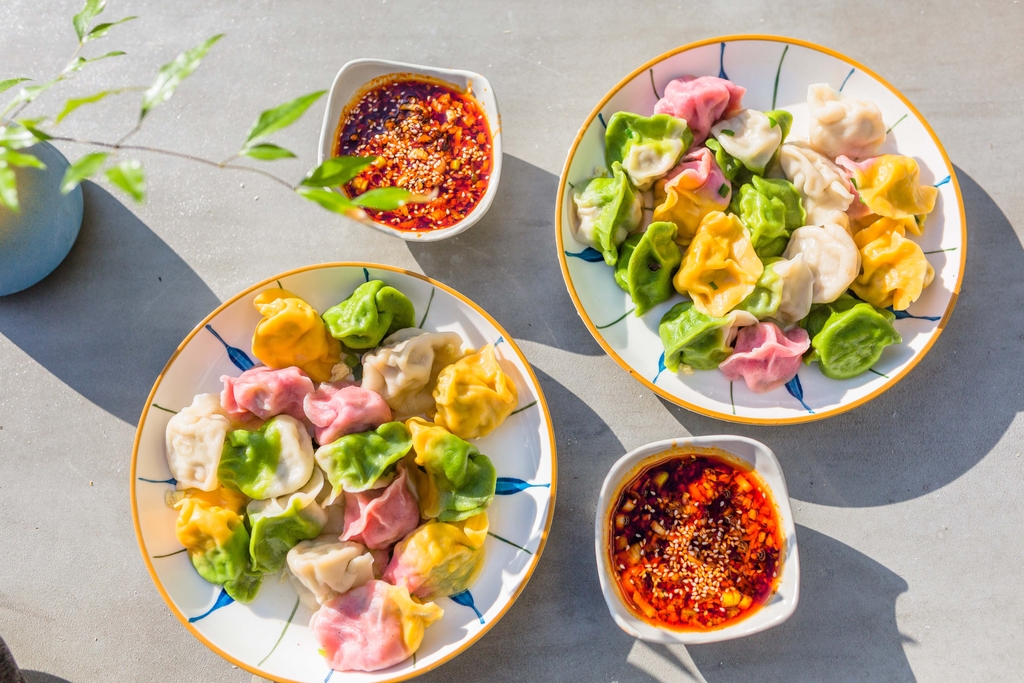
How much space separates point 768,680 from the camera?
9.13ft

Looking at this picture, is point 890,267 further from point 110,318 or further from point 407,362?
point 110,318

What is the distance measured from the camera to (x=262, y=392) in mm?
2484

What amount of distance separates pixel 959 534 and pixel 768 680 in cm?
97

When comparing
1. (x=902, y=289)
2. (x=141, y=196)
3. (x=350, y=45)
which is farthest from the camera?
(x=350, y=45)

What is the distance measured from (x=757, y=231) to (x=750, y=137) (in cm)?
35

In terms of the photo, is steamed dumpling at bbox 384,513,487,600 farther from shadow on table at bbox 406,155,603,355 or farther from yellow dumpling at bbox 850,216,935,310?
yellow dumpling at bbox 850,216,935,310

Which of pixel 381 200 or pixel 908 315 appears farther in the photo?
pixel 908 315

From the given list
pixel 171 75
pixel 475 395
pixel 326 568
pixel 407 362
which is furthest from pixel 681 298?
pixel 171 75

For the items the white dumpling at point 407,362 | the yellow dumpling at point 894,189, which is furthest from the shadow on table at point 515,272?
the yellow dumpling at point 894,189

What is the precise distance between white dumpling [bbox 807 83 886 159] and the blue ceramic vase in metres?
2.71

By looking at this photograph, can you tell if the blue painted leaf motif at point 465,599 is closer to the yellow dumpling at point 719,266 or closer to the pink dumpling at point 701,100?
the yellow dumpling at point 719,266

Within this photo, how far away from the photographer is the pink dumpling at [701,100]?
2535 mm

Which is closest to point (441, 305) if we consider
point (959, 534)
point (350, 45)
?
point (350, 45)

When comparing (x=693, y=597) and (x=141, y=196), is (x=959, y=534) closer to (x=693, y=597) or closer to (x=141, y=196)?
(x=693, y=597)
